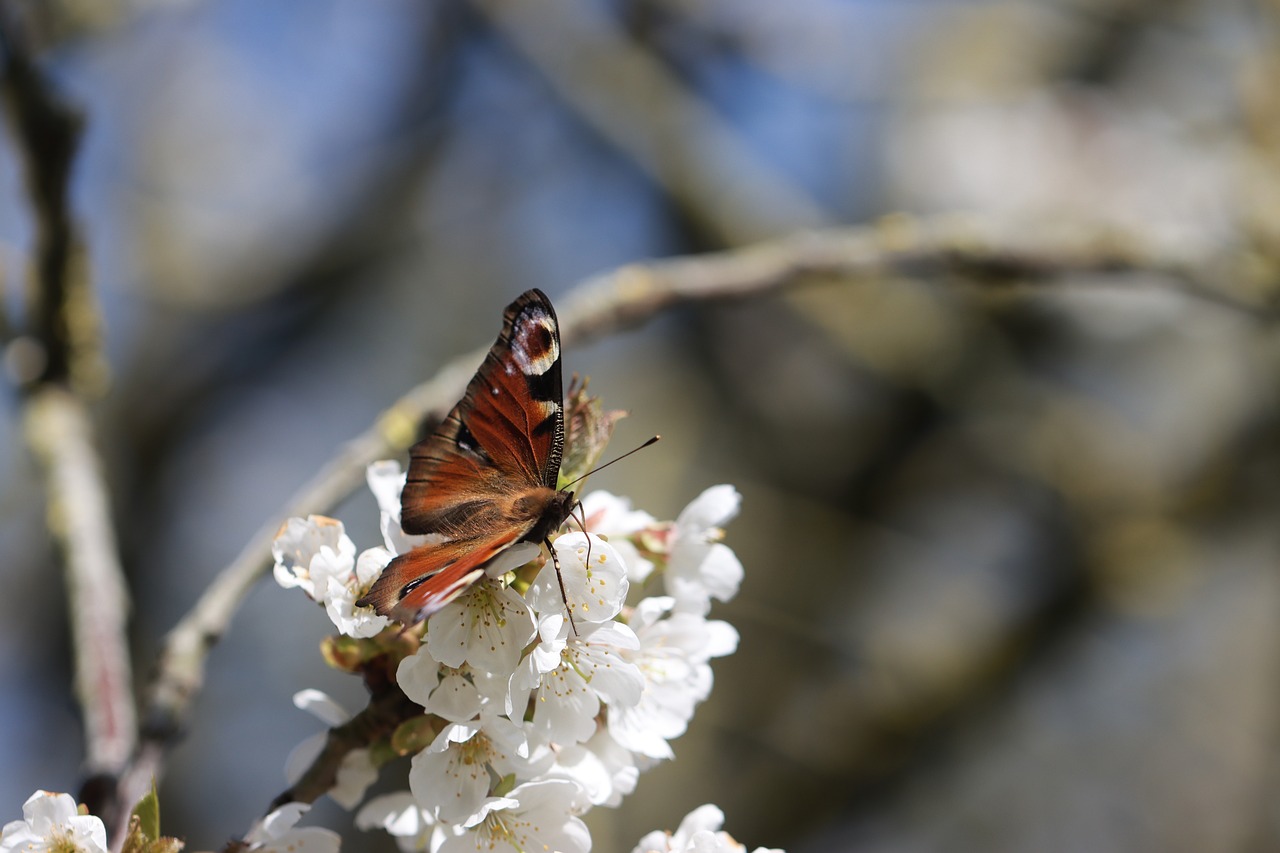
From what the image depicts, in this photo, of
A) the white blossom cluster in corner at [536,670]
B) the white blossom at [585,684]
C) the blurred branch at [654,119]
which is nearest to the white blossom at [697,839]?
the white blossom cluster in corner at [536,670]

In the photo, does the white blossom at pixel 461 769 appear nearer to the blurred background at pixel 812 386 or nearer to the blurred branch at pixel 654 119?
the blurred background at pixel 812 386

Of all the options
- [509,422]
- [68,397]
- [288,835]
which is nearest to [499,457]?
[509,422]

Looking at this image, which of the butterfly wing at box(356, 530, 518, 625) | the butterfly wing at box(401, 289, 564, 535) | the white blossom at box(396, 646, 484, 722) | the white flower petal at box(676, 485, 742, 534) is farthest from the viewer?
the white flower petal at box(676, 485, 742, 534)

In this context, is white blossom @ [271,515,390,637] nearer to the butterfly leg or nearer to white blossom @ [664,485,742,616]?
the butterfly leg

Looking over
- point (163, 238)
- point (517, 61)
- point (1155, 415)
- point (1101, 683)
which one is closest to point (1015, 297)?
point (1155, 415)

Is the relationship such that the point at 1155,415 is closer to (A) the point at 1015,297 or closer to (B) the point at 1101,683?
(A) the point at 1015,297

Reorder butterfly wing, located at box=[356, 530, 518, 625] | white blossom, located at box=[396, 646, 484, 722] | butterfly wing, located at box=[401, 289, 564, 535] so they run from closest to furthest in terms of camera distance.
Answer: butterfly wing, located at box=[356, 530, 518, 625] → white blossom, located at box=[396, 646, 484, 722] → butterfly wing, located at box=[401, 289, 564, 535]

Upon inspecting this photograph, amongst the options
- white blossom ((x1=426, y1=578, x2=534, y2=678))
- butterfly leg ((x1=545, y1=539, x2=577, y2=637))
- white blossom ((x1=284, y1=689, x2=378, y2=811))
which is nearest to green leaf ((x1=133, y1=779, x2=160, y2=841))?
white blossom ((x1=284, y1=689, x2=378, y2=811))
